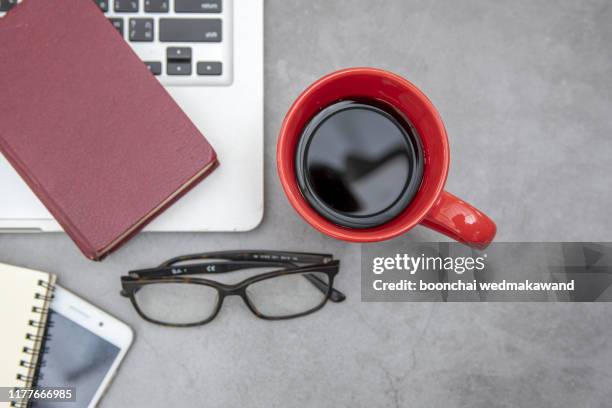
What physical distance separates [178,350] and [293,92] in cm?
32

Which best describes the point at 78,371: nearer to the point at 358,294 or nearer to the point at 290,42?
the point at 358,294

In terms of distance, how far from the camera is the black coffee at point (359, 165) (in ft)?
1.51

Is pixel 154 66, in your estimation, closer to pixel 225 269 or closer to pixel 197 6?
pixel 197 6

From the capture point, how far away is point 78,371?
0.54 m

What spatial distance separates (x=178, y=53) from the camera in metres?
0.51

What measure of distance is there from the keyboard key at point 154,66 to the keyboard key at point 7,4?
0.50 feet

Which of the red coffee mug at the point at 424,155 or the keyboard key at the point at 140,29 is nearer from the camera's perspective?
the red coffee mug at the point at 424,155

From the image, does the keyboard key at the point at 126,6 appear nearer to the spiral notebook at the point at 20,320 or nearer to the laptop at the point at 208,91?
the laptop at the point at 208,91

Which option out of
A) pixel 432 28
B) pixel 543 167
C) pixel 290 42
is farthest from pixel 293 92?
pixel 543 167

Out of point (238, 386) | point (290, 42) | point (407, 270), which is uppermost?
point (290, 42)

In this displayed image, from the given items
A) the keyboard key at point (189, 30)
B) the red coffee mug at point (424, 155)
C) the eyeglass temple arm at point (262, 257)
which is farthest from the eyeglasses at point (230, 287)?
the keyboard key at point (189, 30)

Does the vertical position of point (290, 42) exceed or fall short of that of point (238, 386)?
it exceeds it

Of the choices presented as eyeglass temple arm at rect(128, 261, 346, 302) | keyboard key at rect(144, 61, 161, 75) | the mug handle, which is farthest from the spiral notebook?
the mug handle

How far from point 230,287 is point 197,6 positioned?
0.30 metres
